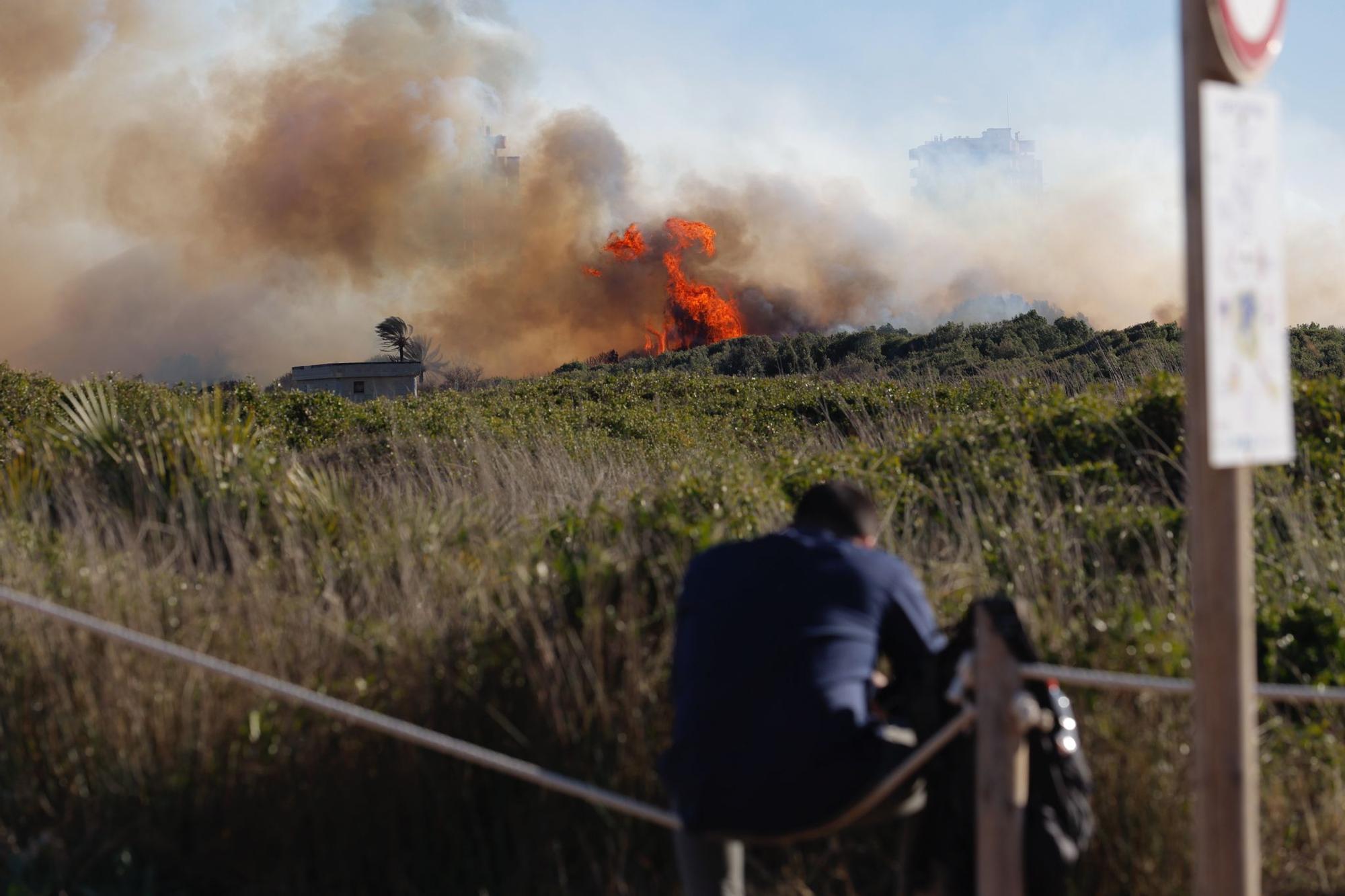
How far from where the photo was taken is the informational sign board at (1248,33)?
2.60m

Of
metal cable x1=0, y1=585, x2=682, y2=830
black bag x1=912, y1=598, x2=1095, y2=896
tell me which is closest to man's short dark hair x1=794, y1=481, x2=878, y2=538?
black bag x1=912, y1=598, x2=1095, y2=896

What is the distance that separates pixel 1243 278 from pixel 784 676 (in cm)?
150

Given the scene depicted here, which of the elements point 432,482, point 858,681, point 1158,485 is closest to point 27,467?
point 432,482

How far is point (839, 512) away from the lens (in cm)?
357

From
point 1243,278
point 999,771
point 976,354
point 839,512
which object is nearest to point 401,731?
point 839,512

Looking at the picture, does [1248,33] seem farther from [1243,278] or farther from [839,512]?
[839,512]

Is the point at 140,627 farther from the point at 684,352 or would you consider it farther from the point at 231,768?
the point at 684,352

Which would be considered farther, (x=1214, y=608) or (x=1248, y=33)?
(x=1248, y=33)

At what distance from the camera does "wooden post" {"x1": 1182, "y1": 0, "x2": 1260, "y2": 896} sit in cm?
252

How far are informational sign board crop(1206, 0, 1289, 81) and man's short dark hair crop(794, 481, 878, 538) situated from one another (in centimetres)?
156

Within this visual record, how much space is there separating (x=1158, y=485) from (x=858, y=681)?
5450 millimetres

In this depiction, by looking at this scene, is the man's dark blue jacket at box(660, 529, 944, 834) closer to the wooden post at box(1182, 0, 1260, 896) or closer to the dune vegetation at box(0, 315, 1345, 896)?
the dune vegetation at box(0, 315, 1345, 896)

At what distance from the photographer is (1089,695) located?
3.80 metres

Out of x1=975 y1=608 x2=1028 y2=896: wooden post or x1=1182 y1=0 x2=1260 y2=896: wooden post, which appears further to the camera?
x1=975 y1=608 x2=1028 y2=896: wooden post
